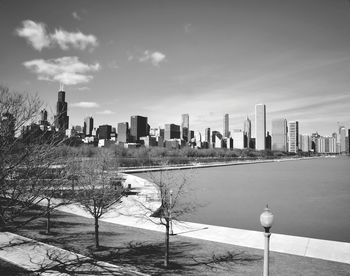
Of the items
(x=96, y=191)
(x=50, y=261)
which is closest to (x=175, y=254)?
(x=50, y=261)

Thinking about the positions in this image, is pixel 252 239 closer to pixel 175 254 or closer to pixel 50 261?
pixel 175 254

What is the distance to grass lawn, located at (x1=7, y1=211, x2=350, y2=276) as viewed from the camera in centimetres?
1107

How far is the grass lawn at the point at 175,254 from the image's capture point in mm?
11070

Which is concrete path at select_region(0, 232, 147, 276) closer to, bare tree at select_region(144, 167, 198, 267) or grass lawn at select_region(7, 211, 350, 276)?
grass lawn at select_region(7, 211, 350, 276)

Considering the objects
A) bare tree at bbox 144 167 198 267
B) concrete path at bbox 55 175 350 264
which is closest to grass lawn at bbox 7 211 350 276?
concrete path at bbox 55 175 350 264

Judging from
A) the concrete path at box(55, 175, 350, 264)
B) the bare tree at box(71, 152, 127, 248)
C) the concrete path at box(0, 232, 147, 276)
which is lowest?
the concrete path at box(55, 175, 350, 264)

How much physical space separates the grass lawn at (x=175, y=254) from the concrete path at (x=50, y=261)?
67 centimetres

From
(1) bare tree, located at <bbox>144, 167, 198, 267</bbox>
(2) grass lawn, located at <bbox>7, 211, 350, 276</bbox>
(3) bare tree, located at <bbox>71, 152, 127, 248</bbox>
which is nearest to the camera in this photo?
(2) grass lawn, located at <bbox>7, 211, 350, 276</bbox>

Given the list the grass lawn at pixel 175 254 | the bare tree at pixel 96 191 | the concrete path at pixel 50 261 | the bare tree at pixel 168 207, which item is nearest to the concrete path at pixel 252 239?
the grass lawn at pixel 175 254

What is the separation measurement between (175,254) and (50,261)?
A: 5.58 m

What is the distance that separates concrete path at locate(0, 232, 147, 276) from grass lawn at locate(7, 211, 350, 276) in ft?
2.19

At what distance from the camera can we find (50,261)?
11.6 meters

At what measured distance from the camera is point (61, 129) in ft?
39.4

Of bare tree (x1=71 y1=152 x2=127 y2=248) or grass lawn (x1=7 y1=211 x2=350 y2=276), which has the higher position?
bare tree (x1=71 y1=152 x2=127 y2=248)
